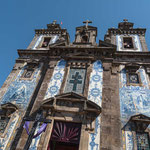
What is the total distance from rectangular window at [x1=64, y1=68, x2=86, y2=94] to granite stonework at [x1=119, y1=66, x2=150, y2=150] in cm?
262

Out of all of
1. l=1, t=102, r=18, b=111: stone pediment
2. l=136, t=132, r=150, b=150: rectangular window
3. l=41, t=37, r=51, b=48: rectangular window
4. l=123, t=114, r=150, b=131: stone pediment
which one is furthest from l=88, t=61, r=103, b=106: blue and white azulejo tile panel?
l=41, t=37, r=51, b=48: rectangular window

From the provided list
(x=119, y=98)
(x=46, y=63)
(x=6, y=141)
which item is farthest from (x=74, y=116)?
(x=46, y=63)

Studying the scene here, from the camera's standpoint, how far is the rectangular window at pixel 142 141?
7.64 meters

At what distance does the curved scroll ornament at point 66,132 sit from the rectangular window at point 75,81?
223cm

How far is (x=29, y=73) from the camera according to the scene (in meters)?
12.3

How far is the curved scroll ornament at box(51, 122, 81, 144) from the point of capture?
26.7ft

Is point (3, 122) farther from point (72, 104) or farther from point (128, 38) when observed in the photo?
point (128, 38)

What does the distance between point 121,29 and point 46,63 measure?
29.1 feet

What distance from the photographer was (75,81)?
10.7m

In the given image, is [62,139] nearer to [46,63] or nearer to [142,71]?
[46,63]

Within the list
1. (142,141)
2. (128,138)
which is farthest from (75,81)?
(142,141)

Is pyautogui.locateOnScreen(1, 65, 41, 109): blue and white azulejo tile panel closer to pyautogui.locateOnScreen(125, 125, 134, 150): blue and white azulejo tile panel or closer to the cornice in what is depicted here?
pyautogui.locateOnScreen(125, 125, 134, 150): blue and white azulejo tile panel

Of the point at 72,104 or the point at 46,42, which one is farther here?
the point at 46,42

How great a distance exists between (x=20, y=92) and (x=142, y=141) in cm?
807
